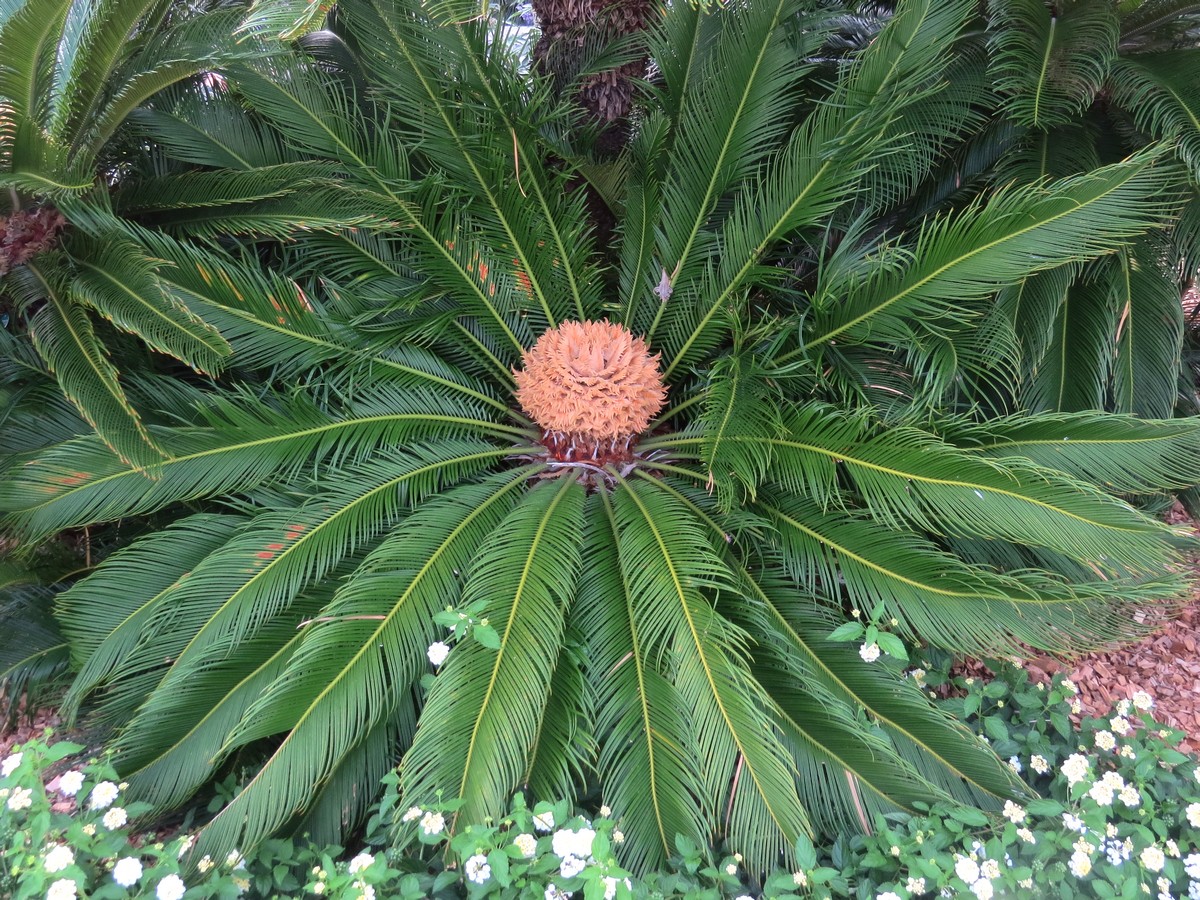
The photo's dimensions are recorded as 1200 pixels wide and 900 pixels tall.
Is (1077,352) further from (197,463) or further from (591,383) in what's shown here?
(197,463)

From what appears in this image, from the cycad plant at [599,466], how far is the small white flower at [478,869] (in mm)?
127

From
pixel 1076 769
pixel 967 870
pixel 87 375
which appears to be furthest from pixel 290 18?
pixel 1076 769

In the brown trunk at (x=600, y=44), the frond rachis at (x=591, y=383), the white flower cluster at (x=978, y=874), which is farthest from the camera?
the brown trunk at (x=600, y=44)

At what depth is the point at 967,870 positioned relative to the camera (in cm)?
158

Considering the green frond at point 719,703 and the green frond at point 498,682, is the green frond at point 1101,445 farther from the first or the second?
the green frond at point 498,682

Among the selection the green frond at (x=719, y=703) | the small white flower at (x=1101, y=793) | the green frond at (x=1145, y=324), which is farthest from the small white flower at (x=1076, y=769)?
the green frond at (x=1145, y=324)

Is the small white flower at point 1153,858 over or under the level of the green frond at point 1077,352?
under

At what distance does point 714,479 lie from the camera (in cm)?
213

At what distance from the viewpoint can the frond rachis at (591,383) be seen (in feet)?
7.85

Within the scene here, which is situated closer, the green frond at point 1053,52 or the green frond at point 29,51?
the green frond at point 29,51

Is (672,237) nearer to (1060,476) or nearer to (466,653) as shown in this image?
(1060,476)

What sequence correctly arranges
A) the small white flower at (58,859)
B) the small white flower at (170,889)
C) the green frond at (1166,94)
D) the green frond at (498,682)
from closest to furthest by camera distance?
the small white flower at (58,859), the small white flower at (170,889), the green frond at (498,682), the green frond at (1166,94)

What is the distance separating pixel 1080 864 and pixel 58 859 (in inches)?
80.6

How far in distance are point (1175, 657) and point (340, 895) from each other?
2.97 meters
